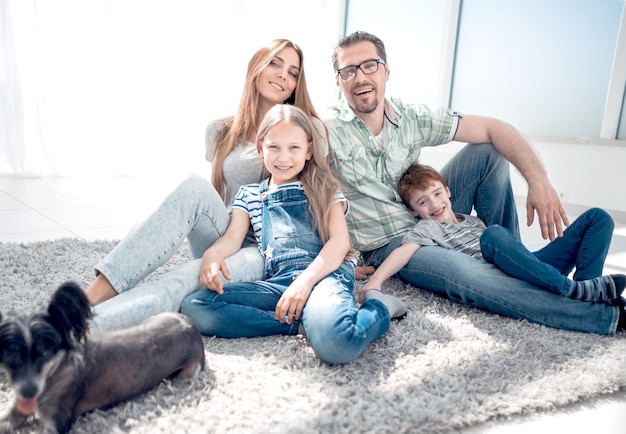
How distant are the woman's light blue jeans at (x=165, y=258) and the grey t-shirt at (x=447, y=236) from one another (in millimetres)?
529

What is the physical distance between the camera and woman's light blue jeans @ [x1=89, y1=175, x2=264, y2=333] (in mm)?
1249

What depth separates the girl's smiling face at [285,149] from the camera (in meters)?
1.52

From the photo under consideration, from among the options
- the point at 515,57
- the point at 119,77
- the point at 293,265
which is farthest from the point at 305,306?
the point at 515,57

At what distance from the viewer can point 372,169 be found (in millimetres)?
1861

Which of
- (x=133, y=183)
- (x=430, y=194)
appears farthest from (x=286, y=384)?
(x=133, y=183)

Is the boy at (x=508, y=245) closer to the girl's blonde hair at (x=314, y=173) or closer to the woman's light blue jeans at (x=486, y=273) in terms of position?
the woman's light blue jeans at (x=486, y=273)

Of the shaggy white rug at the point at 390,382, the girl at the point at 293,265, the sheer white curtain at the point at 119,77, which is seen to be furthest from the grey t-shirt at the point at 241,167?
the sheer white curtain at the point at 119,77

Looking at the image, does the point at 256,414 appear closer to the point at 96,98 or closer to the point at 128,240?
the point at 128,240

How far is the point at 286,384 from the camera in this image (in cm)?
114

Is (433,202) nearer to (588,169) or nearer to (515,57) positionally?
(588,169)

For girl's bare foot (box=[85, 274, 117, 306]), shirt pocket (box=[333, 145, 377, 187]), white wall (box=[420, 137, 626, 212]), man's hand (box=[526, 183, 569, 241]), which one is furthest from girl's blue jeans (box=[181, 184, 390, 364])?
white wall (box=[420, 137, 626, 212])

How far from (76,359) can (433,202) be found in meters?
1.23

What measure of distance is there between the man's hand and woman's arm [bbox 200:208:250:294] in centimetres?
85

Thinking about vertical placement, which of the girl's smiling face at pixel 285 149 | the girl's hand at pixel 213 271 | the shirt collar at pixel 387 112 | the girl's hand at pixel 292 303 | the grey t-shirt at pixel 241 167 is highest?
the shirt collar at pixel 387 112
